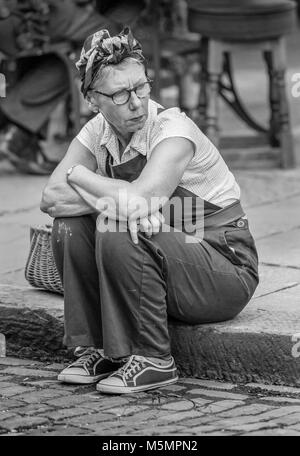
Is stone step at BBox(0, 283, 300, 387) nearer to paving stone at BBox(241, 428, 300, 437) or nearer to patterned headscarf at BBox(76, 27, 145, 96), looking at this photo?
paving stone at BBox(241, 428, 300, 437)

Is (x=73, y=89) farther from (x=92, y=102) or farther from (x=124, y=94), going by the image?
(x=124, y=94)

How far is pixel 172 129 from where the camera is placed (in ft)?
13.0

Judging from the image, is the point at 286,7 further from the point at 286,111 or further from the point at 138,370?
the point at 138,370

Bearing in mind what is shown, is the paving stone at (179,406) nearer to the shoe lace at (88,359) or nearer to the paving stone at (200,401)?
the paving stone at (200,401)

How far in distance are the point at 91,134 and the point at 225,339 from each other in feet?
2.93

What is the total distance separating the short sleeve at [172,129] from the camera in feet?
13.0

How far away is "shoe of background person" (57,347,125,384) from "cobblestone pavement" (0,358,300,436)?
33 millimetres

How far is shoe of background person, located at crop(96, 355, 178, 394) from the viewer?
12.8 feet

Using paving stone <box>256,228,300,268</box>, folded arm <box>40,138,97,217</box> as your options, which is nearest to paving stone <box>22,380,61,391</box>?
folded arm <box>40,138,97,217</box>

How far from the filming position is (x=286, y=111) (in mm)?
7109

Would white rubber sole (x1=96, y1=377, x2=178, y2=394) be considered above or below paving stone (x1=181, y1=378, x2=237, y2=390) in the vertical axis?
above
